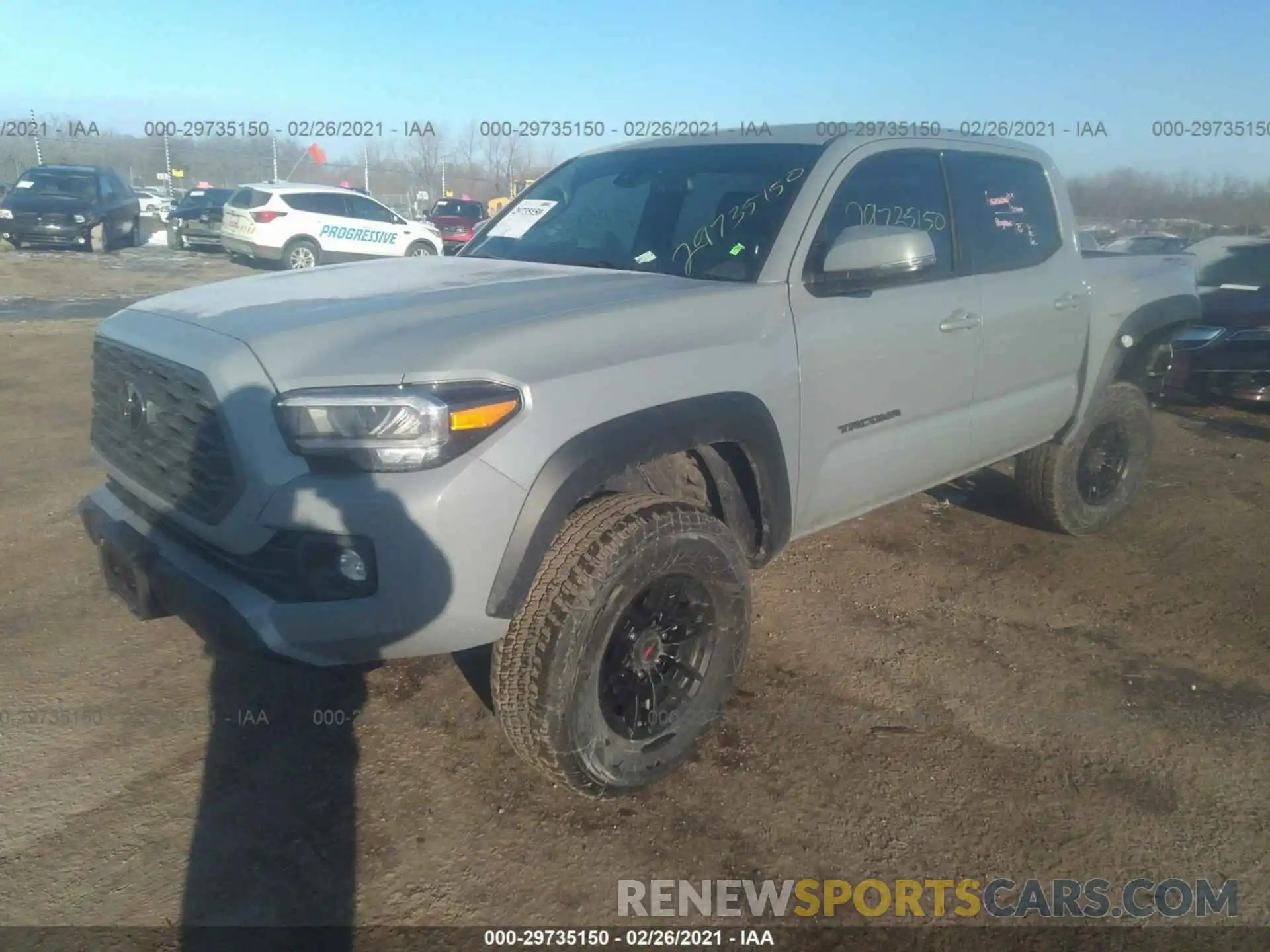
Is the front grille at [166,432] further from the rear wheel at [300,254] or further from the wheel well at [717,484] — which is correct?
the rear wheel at [300,254]

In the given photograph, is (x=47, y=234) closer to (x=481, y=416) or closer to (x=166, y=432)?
(x=166, y=432)

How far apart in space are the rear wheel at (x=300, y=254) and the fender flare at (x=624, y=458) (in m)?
16.2

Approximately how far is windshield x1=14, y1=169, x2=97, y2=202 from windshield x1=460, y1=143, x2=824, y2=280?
63.0ft

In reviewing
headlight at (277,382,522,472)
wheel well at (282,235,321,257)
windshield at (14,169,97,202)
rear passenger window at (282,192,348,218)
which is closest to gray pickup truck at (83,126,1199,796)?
headlight at (277,382,522,472)

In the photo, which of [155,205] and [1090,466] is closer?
[1090,466]

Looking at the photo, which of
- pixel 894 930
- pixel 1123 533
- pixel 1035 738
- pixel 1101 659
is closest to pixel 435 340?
pixel 894 930

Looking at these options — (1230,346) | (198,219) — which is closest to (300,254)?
(198,219)

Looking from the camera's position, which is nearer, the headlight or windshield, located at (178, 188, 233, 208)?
the headlight

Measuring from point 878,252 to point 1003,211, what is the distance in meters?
1.56

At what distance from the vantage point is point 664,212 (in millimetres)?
3654

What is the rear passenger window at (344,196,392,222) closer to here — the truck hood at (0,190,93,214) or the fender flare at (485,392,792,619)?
the truck hood at (0,190,93,214)

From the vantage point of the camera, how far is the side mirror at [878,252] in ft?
10.1

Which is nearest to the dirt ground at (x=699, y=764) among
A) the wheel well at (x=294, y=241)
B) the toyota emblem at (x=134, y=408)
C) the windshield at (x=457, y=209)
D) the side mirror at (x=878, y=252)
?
the toyota emblem at (x=134, y=408)

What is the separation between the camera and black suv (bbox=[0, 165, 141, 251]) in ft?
61.9
